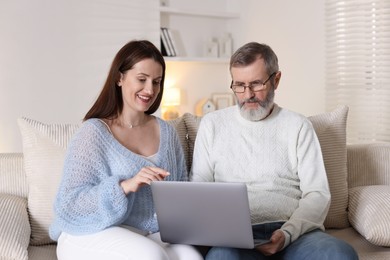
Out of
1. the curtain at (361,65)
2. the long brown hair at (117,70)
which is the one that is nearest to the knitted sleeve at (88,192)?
the long brown hair at (117,70)

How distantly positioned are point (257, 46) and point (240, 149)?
40cm

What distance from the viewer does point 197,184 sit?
177cm

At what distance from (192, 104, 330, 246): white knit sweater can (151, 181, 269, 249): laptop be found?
370 mm

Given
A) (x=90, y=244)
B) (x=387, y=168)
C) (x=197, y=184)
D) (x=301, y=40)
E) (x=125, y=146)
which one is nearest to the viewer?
(x=197, y=184)

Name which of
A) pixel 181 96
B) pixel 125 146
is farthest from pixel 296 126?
pixel 181 96

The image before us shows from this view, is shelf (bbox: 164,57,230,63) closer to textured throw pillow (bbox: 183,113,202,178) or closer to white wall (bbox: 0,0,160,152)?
white wall (bbox: 0,0,160,152)

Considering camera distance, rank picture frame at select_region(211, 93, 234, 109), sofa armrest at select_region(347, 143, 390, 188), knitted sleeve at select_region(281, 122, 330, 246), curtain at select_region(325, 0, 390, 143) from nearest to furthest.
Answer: knitted sleeve at select_region(281, 122, 330, 246) → sofa armrest at select_region(347, 143, 390, 188) → curtain at select_region(325, 0, 390, 143) → picture frame at select_region(211, 93, 234, 109)

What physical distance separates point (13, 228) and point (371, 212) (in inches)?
53.3

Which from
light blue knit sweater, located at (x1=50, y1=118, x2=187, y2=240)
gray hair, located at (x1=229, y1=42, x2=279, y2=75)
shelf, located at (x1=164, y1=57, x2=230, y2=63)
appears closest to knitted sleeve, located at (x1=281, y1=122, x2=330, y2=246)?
gray hair, located at (x1=229, y1=42, x2=279, y2=75)

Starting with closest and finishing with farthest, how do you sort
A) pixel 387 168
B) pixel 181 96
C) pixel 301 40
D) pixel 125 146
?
pixel 125 146
pixel 387 168
pixel 301 40
pixel 181 96

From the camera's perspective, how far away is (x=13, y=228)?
2191 mm

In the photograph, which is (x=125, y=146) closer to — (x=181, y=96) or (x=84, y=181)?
(x=84, y=181)

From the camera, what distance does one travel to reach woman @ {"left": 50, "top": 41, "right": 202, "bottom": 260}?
1.95 m

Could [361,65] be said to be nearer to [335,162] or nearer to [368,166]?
[368,166]
